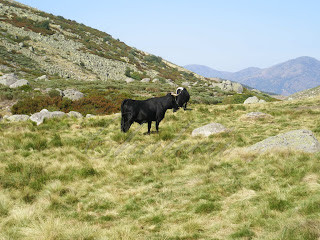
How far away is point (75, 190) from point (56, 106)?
49.2ft

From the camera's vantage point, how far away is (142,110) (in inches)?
426

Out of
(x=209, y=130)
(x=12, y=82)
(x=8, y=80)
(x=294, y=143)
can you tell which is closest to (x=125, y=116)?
(x=209, y=130)

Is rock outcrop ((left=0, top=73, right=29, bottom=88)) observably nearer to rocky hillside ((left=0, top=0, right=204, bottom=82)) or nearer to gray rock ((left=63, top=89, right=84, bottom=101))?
gray rock ((left=63, top=89, right=84, bottom=101))

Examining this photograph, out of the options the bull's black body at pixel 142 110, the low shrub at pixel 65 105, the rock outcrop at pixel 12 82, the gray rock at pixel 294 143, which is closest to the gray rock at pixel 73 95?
the low shrub at pixel 65 105

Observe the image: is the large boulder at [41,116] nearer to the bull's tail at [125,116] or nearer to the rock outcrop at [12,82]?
the bull's tail at [125,116]

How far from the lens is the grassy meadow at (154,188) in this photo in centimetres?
416

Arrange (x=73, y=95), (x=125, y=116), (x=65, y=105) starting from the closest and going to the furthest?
(x=125, y=116) < (x=65, y=105) < (x=73, y=95)

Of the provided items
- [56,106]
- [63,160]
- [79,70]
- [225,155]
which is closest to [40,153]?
[63,160]

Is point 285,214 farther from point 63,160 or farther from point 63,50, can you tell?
point 63,50

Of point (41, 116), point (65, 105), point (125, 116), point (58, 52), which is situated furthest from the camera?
point (58, 52)

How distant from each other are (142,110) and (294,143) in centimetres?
574

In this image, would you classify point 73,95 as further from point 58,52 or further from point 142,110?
point 58,52

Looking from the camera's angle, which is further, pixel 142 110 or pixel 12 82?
pixel 12 82

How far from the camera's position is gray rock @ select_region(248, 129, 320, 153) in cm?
751
